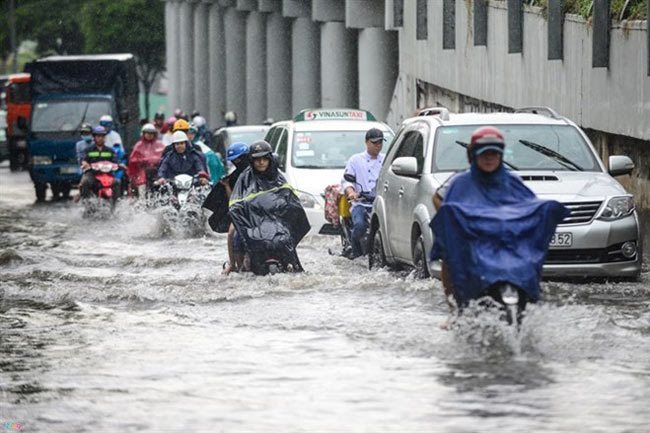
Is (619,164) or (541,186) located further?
(619,164)

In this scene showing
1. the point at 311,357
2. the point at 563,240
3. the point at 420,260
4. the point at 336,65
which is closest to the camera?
the point at 311,357

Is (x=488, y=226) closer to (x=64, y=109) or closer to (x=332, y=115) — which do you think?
(x=332, y=115)

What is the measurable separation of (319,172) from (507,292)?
11556 mm

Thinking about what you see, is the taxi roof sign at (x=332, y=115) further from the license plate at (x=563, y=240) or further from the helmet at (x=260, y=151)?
the license plate at (x=563, y=240)

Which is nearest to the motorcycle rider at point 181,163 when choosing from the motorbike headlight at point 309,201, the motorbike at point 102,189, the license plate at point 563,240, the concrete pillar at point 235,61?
the motorbike headlight at point 309,201

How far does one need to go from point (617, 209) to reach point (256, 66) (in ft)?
158

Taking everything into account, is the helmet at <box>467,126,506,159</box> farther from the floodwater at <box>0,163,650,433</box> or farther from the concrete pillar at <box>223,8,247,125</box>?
the concrete pillar at <box>223,8,247,125</box>

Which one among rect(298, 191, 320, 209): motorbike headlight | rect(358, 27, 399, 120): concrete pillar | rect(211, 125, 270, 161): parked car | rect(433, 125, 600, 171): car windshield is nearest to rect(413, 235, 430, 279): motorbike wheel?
rect(433, 125, 600, 171): car windshield

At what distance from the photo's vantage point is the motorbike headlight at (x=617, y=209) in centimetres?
1483

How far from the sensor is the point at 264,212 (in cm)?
1616

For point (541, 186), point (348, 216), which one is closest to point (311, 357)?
point (541, 186)

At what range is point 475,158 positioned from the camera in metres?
10.8

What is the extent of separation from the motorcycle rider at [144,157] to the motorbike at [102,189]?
95cm

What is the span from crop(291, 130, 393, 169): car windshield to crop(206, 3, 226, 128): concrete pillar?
49634mm
